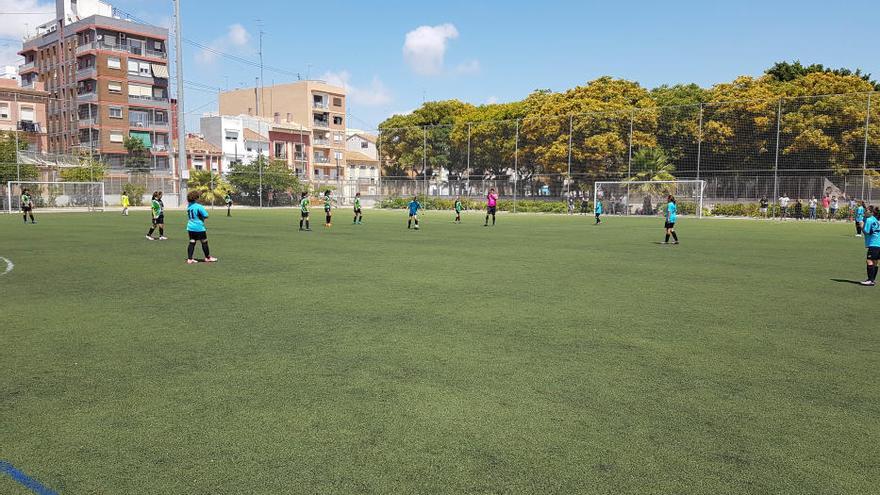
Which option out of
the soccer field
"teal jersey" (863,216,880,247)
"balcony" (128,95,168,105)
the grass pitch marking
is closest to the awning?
"balcony" (128,95,168,105)

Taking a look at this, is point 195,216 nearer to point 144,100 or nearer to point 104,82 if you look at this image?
point 104,82

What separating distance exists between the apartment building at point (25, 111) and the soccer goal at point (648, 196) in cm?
5564

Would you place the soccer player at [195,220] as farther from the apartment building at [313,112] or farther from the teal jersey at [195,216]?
the apartment building at [313,112]

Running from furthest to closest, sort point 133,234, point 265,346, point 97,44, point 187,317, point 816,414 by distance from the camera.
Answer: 1. point 97,44
2. point 133,234
3. point 187,317
4. point 265,346
5. point 816,414

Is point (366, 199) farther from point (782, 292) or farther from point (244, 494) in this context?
point (244, 494)

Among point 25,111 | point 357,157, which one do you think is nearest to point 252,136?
point 357,157

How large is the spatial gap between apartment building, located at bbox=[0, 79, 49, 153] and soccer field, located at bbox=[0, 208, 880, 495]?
207ft

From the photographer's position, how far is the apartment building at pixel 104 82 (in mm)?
60906

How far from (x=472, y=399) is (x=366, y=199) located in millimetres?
60487

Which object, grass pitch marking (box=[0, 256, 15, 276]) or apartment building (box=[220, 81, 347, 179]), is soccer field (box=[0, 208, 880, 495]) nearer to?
grass pitch marking (box=[0, 256, 15, 276])

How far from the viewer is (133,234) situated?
2245 cm

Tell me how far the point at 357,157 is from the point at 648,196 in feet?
186

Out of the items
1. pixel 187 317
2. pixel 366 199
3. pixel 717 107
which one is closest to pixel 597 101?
pixel 717 107

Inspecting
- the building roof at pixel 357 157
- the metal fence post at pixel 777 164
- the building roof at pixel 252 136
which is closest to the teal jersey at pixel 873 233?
the metal fence post at pixel 777 164
